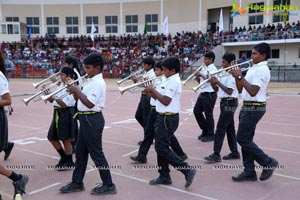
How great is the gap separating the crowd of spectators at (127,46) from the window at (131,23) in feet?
5.71

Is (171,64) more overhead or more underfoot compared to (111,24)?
more underfoot

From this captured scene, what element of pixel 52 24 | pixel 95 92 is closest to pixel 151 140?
pixel 95 92

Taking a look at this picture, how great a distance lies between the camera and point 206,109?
726 centimetres

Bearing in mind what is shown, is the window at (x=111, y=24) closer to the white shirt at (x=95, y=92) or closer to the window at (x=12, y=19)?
the window at (x=12, y=19)

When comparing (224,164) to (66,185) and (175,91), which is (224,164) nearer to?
(175,91)

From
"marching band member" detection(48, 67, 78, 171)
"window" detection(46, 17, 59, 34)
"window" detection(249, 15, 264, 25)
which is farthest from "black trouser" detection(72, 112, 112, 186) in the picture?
"window" detection(46, 17, 59, 34)

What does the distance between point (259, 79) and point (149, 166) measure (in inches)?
93.4

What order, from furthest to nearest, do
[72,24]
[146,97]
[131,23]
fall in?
[72,24] < [131,23] < [146,97]

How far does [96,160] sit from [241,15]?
35.7 metres

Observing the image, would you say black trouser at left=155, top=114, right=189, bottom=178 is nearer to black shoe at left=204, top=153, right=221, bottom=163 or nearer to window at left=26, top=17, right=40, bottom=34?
black shoe at left=204, top=153, right=221, bottom=163

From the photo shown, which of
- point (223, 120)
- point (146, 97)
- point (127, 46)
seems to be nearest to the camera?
point (223, 120)

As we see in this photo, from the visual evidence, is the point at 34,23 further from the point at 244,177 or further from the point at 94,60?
the point at 244,177

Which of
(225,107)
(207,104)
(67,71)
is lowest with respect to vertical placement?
(207,104)

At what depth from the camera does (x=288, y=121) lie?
9.63m
